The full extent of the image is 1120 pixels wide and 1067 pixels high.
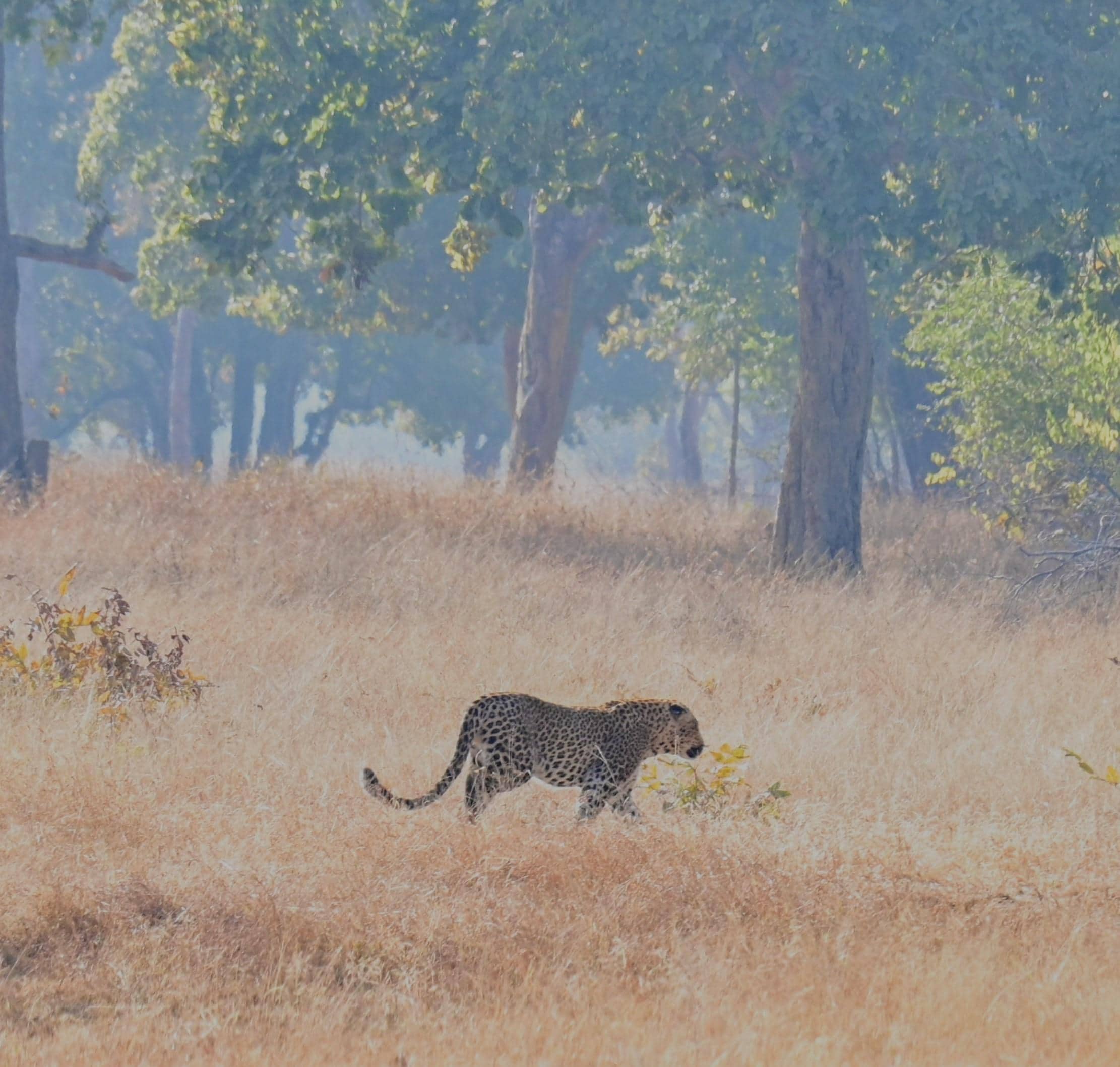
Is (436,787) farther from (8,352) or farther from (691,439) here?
(691,439)

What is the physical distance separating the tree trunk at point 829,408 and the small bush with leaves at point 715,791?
11.3 m

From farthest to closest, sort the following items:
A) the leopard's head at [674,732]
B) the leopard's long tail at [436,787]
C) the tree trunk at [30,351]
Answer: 1. the tree trunk at [30,351]
2. the leopard's head at [674,732]
3. the leopard's long tail at [436,787]

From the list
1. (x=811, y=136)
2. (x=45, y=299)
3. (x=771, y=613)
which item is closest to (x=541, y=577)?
(x=771, y=613)

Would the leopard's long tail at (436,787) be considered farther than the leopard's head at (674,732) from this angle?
No

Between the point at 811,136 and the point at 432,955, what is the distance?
12.9 meters

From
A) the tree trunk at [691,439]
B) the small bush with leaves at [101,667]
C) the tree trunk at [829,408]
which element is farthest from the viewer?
the tree trunk at [691,439]

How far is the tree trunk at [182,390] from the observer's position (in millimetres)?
43031

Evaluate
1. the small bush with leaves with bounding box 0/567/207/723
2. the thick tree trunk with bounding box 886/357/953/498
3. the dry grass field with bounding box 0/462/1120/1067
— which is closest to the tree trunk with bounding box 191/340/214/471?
→ the thick tree trunk with bounding box 886/357/953/498

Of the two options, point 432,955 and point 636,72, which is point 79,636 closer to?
point 432,955

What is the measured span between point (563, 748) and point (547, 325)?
A: 67.8 ft

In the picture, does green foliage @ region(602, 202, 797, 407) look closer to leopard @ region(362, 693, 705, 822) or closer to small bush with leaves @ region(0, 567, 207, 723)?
small bush with leaves @ region(0, 567, 207, 723)

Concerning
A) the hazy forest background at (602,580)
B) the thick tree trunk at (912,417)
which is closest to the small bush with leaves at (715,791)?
the hazy forest background at (602,580)

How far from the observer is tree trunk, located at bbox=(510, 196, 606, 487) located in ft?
89.5

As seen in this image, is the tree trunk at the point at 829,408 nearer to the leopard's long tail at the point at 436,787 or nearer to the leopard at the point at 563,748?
the leopard at the point at 563,748
